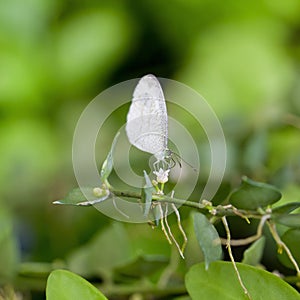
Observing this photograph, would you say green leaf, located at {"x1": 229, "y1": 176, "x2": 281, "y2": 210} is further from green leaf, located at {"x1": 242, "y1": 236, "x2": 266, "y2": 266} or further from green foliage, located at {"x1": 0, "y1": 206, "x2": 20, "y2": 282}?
green foliage, located at {"x1": 0, "y1": 206, "x2": 20, "y2": 282}

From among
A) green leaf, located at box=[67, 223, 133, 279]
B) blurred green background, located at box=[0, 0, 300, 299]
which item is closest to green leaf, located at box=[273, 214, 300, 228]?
green leaf, located at box=[67, 223, 133, 279]

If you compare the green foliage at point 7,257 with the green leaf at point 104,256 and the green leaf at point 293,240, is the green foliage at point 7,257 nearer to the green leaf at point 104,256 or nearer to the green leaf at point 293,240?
the green leaf at point 104,256

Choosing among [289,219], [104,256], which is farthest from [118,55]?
[289,219]

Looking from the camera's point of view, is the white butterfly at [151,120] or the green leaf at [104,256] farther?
the green leaf at [104,256]

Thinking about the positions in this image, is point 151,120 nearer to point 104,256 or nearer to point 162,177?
point 162,177

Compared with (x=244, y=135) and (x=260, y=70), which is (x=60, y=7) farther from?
(x=244, y=135)

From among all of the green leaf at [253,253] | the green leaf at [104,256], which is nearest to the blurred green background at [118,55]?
the green leaf at [104,256]

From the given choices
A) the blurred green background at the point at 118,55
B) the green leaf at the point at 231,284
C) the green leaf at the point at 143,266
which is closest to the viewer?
the green leaf at the point at 231,284

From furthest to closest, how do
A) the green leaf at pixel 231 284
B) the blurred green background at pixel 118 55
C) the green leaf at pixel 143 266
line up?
the blurred green background at pixel 118 55 < the green leaf at pixel 143 266 < the green leaf at pixel 231 284
